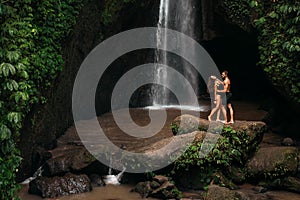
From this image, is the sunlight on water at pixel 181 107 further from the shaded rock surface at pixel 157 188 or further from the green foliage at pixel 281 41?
the shaded rock surface at pixel 157 188

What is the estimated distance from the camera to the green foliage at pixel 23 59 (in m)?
7.74

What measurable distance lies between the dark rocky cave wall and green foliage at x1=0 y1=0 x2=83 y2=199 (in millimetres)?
1032

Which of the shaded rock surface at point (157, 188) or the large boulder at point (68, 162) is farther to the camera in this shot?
the large boulder at point (68, 162)

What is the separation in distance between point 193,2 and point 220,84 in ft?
31.5

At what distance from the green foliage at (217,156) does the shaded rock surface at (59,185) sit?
245 centimetres

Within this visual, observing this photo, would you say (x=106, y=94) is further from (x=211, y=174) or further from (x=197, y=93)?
(x=211, y=174)

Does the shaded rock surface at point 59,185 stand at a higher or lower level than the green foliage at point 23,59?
lower

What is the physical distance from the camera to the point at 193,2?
65.1ft

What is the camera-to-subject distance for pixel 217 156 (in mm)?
10289

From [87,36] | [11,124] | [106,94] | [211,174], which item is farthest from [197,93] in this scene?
[11,124]

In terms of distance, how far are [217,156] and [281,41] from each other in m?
4.47

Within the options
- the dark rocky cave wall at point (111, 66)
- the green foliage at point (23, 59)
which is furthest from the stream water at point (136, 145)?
the green foliage at point (23, 59)

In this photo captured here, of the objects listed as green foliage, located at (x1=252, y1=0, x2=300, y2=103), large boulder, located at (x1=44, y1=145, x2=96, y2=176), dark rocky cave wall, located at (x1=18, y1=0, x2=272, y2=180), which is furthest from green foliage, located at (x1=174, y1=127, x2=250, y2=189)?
dark rocky cave wall, located at (x1=18, y1=0, x2=272, y2=180)

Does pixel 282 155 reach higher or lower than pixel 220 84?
lower
